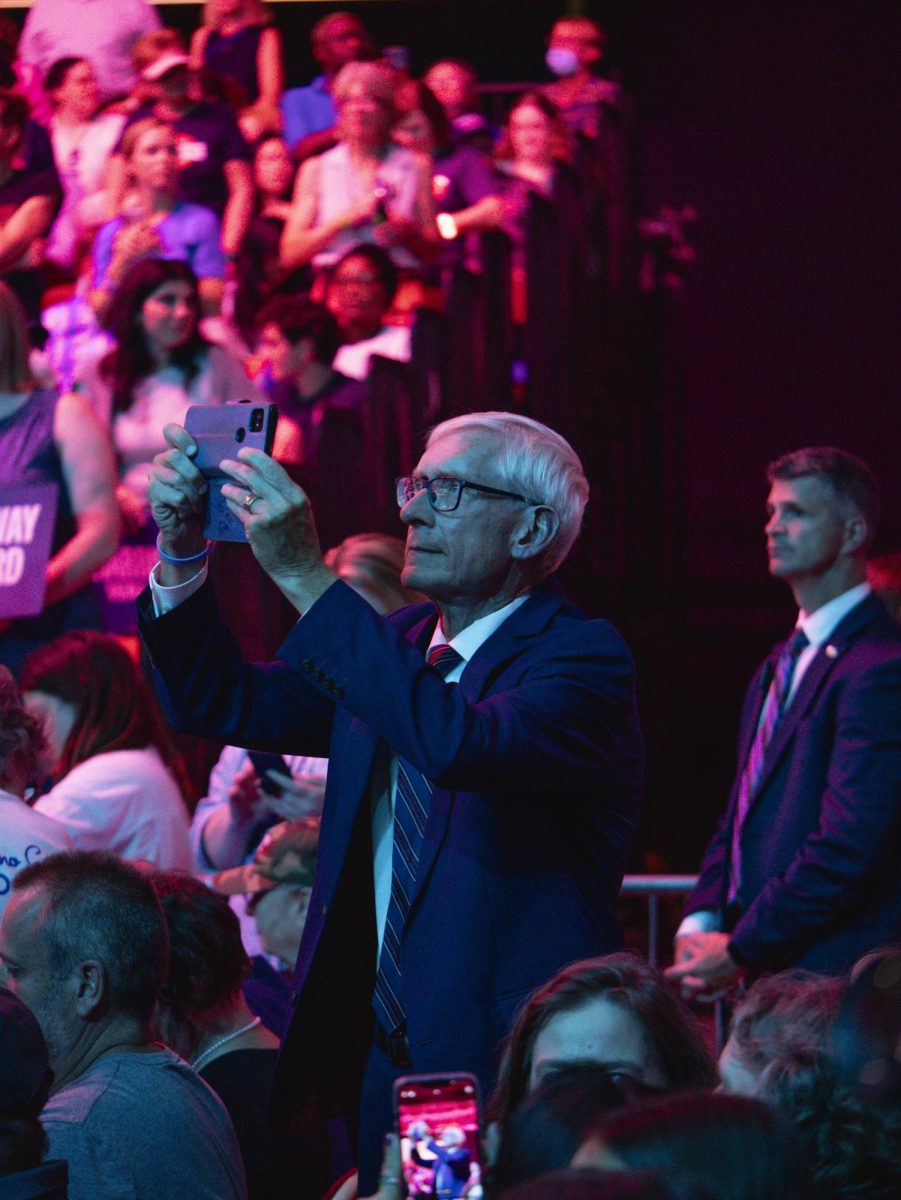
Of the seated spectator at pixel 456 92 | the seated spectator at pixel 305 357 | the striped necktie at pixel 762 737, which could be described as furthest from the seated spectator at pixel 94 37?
the striped necktie at pixel 762 737

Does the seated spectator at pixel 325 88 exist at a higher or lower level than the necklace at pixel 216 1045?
higher

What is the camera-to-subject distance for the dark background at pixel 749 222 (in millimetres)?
9891

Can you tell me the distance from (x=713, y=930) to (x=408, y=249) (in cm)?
326

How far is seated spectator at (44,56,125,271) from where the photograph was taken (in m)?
6.34

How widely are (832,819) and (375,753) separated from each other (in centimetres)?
125

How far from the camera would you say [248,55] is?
295 inches

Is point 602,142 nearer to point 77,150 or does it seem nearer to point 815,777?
point 77,150

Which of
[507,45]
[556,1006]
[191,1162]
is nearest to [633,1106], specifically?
[556,1006]

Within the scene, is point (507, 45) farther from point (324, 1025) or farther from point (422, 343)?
point (324, 1025)

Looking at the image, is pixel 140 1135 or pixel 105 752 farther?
pixel 105 752

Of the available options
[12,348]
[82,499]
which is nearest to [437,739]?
[82,499]

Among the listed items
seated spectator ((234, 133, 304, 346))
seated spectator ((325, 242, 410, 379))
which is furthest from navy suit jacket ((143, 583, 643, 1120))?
seated spectator ((234, 133, 304, 346))

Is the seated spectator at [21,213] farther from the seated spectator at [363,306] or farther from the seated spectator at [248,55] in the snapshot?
the seated spectator at [248,55]

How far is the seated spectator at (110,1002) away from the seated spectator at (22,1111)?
355 mm
